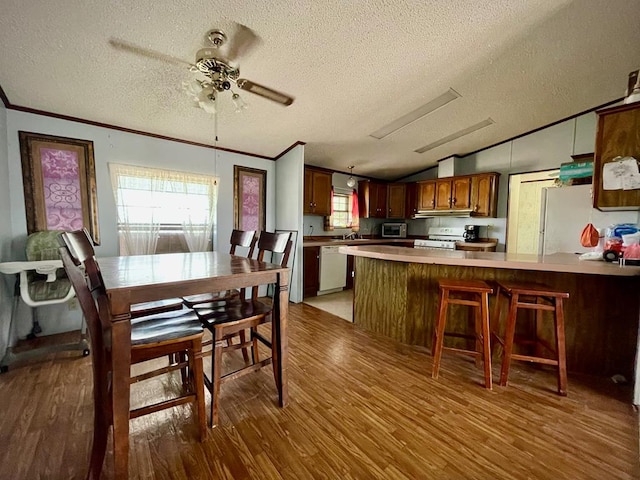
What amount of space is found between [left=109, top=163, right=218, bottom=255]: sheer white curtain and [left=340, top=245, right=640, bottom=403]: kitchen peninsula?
89.8 inches

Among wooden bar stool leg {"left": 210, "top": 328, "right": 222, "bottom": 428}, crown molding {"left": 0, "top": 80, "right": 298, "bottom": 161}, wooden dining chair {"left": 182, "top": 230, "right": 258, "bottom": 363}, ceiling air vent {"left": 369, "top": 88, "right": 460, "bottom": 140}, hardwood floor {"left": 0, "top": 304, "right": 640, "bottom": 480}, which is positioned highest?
ceiling air vent {"left": 369, "top": 88, "right": 460, "bottom": 140}

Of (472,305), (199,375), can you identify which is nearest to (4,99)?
(199,375)

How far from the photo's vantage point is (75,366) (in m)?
2.12

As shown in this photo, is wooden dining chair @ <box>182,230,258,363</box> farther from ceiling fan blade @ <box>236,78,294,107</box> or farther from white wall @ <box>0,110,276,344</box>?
white wall @ <box>0,110,276,344</box>

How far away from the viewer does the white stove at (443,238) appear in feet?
15.7

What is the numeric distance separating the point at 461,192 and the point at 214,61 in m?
4.44

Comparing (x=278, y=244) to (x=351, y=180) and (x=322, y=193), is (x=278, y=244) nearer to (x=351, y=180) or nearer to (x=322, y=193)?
(x=322, y=193)

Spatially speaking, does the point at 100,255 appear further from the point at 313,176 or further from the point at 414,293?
the point at 414,293

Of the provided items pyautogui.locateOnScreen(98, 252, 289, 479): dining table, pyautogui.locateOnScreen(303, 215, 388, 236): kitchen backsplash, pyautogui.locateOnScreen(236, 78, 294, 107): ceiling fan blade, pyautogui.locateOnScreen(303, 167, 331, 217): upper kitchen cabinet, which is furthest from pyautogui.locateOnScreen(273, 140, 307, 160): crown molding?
pyautogui.locateOnScreen(98, 252, 289, 479): dining table

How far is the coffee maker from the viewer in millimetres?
4656

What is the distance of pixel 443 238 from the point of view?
5055mm

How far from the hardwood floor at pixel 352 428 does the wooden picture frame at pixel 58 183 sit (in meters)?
1.39

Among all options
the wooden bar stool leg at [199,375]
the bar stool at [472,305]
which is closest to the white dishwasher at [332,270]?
the bar stool at [472,305]

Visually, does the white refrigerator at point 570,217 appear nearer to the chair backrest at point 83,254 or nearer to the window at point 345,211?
the window at point 345,211
